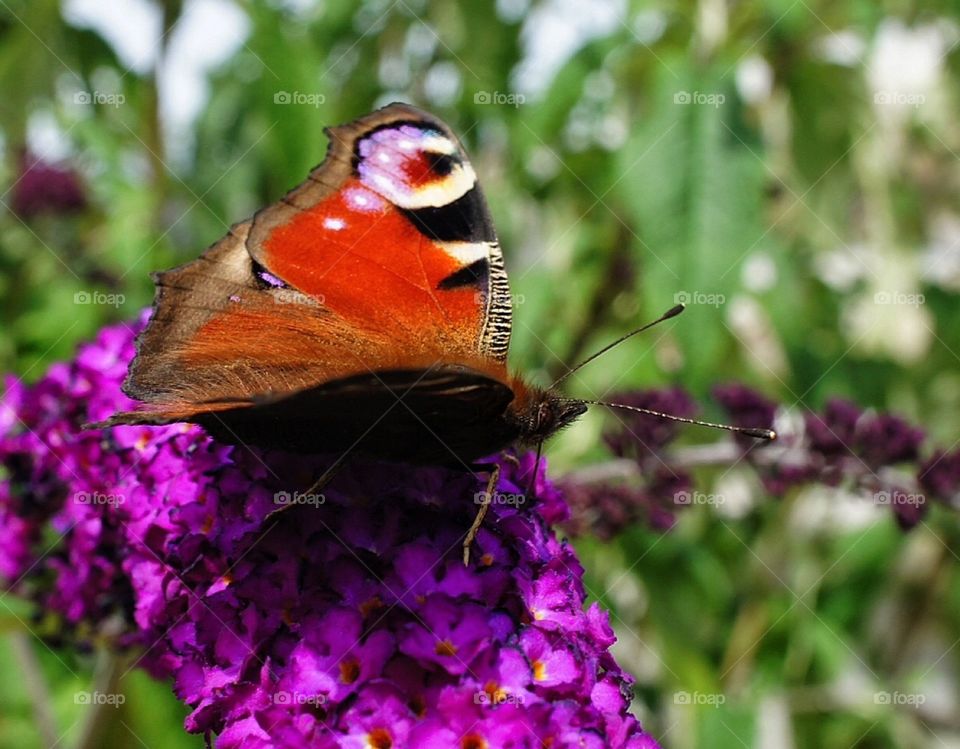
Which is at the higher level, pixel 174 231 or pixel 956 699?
pixel 174 231

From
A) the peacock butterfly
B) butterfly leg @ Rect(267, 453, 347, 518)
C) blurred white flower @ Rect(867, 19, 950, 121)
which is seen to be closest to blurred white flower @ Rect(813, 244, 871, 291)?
blurred white flower @ Rect(867, 19, 950, 121)

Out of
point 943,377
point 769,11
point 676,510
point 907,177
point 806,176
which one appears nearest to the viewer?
point 676,510

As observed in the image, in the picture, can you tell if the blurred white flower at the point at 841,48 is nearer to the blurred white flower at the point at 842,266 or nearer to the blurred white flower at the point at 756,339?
the blurred white flower at the point at 842,266

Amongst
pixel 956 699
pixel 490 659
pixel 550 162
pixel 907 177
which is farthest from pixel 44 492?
pixel 956 699

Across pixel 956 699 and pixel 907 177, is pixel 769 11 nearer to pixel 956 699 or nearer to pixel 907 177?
pixel 907 177

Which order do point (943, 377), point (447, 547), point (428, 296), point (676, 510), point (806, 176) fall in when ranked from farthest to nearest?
point (943, 377), point (806, 176), point (676, 510), point (428, 296), point (447, 547)

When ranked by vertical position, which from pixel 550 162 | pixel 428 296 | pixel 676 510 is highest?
pixel 428 296

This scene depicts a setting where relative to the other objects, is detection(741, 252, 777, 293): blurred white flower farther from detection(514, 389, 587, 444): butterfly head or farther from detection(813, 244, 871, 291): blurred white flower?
detection(514, 389, 587, 444): butterfly head
